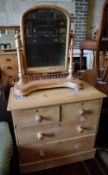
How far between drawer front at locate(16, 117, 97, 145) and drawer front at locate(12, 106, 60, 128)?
44 millimetres

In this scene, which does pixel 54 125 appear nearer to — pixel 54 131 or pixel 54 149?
pixel 54 131

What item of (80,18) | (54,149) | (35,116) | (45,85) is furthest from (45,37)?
(80,18)

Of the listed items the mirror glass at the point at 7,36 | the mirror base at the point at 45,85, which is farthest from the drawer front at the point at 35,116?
the mirror glass at the point at 7,36

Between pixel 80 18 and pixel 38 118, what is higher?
pixel 80 18

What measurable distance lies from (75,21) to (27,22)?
2399 mm

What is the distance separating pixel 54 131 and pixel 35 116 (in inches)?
8.5

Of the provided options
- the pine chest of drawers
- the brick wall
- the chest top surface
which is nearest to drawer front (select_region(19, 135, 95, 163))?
the pine chest of drawers

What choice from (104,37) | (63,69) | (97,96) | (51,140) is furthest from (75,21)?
(51,140)

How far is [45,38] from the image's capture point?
45.1 inches

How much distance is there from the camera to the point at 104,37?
1.87 metres

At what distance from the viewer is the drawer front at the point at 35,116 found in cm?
105

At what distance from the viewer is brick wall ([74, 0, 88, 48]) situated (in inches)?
123

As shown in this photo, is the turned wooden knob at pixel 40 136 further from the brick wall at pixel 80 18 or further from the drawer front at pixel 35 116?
the brick wall at pixel 80 18

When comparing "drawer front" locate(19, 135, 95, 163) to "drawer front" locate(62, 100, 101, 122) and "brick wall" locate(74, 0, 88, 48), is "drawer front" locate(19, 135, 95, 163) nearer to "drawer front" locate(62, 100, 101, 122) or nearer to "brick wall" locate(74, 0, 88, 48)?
"drawer front" locate(62, 100, 101, 122)
